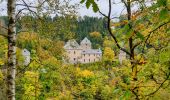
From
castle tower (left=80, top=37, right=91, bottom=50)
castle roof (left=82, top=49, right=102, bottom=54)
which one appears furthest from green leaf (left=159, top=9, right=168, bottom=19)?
castle tower (left=80, top=37, right=91, bottom=50)

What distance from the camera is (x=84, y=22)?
142375mm

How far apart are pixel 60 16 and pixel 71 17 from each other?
0.82ft

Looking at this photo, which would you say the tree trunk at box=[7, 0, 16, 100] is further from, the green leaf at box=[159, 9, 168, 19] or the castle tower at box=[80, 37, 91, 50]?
the castle tower at box=[80, 37, 91, 50]

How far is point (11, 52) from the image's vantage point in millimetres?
7699

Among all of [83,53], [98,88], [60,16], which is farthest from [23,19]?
[83,53]

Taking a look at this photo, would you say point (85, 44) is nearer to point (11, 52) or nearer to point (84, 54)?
point (84, 54)

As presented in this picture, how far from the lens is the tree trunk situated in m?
7.60

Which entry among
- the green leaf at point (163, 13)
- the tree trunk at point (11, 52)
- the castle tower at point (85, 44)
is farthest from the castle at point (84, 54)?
the green leaf at point (163, 13)

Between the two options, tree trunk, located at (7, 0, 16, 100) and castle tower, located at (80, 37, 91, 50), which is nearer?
tree trunk, located at (7, 0, 16, 100)

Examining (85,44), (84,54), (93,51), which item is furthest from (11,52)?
(85,44)

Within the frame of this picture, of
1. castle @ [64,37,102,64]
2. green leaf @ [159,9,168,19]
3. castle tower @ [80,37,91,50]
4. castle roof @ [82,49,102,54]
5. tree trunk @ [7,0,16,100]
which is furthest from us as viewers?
castle tower @ [80,37,91,50]

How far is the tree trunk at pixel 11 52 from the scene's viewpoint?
7596mm

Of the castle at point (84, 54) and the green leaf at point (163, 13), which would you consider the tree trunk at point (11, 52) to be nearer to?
the green leaf at point (163, 13)

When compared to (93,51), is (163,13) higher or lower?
lower
